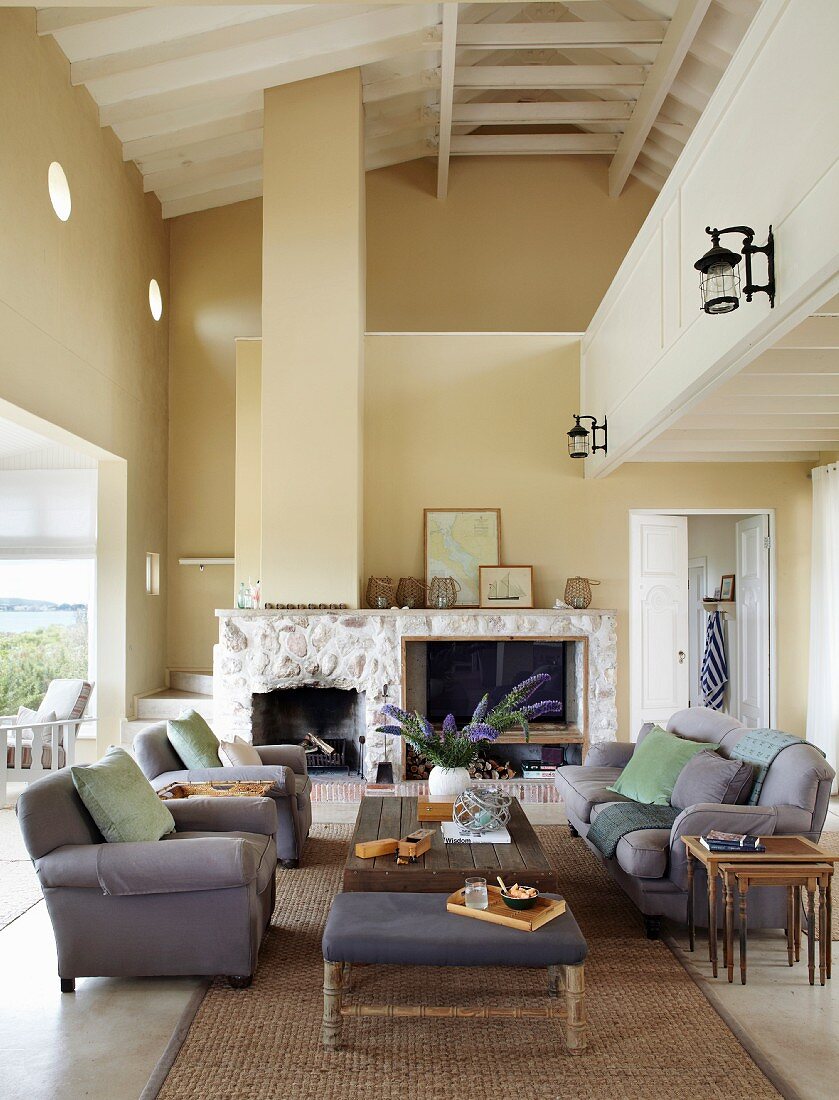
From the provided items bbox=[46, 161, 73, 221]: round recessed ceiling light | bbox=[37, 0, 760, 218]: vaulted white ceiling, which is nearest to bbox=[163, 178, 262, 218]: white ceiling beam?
bbox=[37, 0, 760, 218]: vaulted white ceiling

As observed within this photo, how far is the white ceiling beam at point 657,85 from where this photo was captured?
617cm

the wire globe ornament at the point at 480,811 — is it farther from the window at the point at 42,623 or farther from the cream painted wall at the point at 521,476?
the window at the point at 42,623

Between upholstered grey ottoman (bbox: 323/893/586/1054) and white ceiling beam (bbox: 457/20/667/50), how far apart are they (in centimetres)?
631

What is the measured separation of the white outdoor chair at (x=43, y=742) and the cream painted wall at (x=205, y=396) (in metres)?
2.04

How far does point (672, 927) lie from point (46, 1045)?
2587mm

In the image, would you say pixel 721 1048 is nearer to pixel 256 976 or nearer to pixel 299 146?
pixel 256 976

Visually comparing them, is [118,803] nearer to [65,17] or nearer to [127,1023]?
[127,1023]

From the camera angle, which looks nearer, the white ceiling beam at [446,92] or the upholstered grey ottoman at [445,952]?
the upholstered grey ottoman at [445,952]

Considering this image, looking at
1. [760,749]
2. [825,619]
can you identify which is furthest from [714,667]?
[760,749]

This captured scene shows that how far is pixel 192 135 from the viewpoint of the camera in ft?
25.1

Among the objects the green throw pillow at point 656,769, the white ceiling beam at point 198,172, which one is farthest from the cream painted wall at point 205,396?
the green throw pillow at point 656,769

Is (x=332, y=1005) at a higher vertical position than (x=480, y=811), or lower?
lower

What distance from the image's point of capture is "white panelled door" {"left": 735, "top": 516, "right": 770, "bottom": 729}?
24.2ft

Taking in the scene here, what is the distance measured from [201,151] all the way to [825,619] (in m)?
6.55
